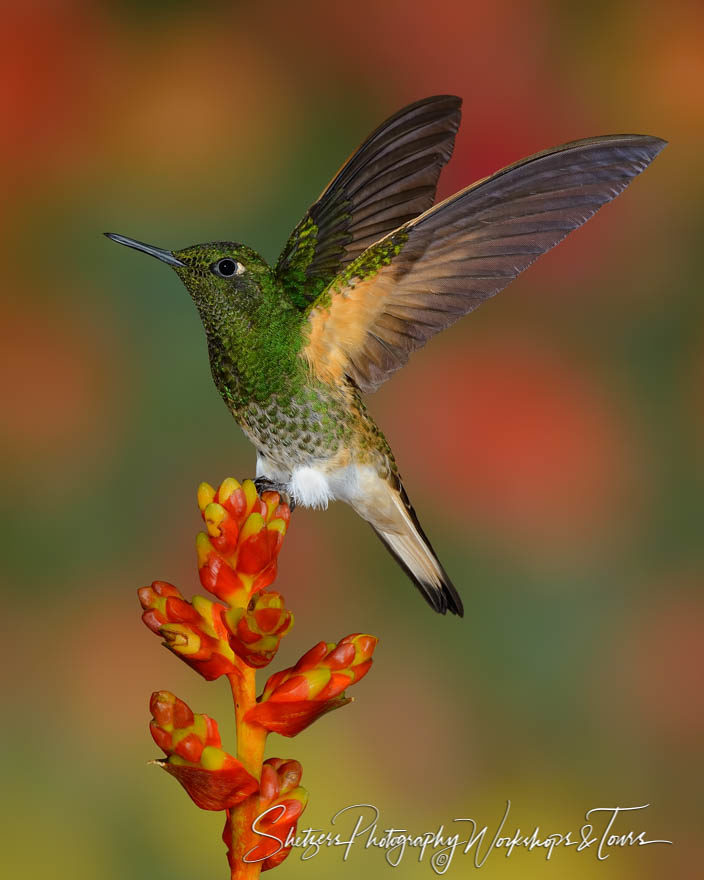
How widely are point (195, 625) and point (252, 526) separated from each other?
0.04m

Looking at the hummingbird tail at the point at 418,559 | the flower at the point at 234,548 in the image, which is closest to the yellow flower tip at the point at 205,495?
the flower at the point at 234,548

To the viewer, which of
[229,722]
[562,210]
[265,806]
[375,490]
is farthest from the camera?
[229,722]

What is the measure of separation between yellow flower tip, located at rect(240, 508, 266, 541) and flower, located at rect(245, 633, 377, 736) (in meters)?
0.05

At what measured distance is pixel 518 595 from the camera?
1.23 m

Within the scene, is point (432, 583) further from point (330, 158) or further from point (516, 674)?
point (330, 158)

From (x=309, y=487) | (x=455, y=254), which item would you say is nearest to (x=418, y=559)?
(x=309, y=487)

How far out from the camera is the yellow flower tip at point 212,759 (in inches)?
14.2

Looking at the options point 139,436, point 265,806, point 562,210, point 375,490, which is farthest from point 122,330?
point 265,806

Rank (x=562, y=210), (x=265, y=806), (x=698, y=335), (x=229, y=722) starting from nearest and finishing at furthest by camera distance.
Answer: (x=265, y=806), (x=562, y=210), (x=229, y=722), (x=698, y=335)

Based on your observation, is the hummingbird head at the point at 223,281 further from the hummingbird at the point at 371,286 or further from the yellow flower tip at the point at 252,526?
the yellow flower tip at the point at 252,526

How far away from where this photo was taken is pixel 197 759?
1.20 feet

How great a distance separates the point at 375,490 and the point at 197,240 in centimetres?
73

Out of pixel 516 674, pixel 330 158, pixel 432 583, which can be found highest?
pixel 330 158

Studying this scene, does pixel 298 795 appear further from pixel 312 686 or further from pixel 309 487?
pixel 309 487
